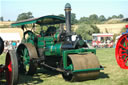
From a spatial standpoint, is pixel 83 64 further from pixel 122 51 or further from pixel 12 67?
pixel 122 51

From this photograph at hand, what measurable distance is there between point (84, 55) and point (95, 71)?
0.53 metres

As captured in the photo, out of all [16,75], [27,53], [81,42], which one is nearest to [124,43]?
[81,42]

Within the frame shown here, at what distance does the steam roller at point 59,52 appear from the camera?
5.98m

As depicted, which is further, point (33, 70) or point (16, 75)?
point (33, 70)

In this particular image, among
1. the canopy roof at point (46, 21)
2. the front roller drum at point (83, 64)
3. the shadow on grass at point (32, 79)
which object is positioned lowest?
the shadow on grass at point (32, 79)

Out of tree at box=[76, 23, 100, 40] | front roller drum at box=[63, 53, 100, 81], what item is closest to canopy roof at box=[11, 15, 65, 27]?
front roller drum at box=[63, 53, 100, 81]

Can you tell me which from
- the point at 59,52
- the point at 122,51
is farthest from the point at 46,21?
the point at 122,51

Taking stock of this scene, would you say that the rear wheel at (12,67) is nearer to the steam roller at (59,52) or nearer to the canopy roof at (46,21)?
the steam roller at (59,52)

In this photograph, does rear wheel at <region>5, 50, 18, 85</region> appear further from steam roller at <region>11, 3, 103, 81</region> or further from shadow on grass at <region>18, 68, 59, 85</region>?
steam roller at <region>11, 3, 103, 81</region>

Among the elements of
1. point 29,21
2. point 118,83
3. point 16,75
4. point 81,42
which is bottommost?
point 118,83

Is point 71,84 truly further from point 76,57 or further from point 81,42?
point 81,42

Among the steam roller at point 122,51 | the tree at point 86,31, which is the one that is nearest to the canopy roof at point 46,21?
the steam roller at point 122,51

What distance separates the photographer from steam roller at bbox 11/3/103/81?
5985mm

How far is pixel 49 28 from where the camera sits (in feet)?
25.7
